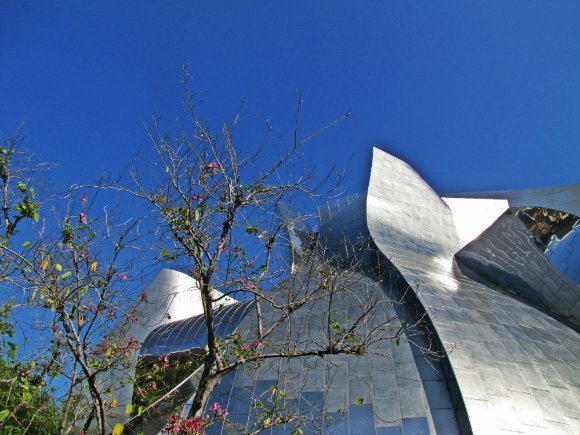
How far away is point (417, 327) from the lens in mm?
10000

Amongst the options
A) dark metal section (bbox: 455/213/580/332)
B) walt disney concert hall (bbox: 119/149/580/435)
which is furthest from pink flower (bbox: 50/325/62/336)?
dark metal section (bbox: 455/213/580/332)

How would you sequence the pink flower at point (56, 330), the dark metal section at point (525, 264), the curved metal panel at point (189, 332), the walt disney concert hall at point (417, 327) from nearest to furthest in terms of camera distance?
the pink flower at point (56, 330) < the walt disney concert hall at point (417, 327) < the curved metal panel at point (189, 332) < the dark metal section at point (525, 264)

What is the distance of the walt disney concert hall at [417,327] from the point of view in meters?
8.15

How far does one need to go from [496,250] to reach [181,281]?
31.7ft

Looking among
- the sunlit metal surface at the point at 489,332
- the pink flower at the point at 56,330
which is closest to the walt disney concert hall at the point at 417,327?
the sunlit metal surface at the point at 489,332

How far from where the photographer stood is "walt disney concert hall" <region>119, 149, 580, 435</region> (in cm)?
815

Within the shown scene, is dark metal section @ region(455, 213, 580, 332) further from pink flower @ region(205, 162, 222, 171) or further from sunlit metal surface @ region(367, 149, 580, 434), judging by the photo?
pink flower @ region(205, 162, 222, 171)

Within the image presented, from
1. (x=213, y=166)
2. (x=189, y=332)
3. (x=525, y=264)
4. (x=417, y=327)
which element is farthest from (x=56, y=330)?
(x=525, y=264)

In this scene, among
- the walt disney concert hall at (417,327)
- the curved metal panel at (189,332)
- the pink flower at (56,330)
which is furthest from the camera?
the curved metal panel at (189,332)

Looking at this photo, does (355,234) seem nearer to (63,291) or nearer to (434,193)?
(434,193)

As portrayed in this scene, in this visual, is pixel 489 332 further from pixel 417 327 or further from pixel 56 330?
pixel 56 330

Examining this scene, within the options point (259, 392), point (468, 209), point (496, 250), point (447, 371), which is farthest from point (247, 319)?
point (468, 209)

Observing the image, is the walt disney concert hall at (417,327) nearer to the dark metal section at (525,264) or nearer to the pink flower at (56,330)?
the dark metal section at (525,264)

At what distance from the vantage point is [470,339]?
9.50m
